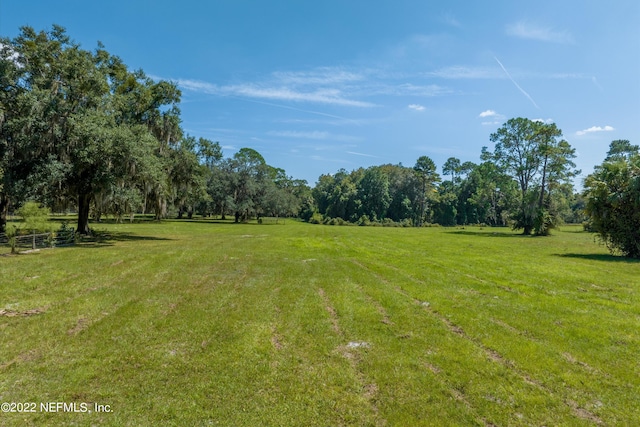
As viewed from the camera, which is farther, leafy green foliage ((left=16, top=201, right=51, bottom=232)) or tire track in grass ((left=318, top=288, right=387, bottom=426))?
leafy green foliage ((left=16, top=201, right=51, bottom=232))

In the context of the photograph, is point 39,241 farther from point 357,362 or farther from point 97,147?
point 357,362

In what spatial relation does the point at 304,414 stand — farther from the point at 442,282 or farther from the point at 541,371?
the point at 442,282

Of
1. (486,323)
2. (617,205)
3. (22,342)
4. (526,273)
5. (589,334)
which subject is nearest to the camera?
(22,342)

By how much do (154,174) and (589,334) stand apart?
18.6 m

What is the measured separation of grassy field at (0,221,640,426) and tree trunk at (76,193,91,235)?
30.9 ft

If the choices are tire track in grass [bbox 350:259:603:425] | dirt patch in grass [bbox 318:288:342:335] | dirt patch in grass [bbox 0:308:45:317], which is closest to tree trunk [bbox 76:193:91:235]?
dirt patch in grass [bbox 0:308:45:317]

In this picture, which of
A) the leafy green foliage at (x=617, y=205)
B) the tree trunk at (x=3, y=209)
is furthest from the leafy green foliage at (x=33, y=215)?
the leafy green foliage at (x=617, y=205)

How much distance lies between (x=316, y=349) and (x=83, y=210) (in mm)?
20398

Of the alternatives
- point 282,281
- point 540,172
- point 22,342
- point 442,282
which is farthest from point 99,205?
point 540,172

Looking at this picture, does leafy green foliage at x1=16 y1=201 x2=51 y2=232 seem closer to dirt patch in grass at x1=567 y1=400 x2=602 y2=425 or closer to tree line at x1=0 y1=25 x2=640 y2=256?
tree line at x1=0 y1=25 x2=640 y2=256

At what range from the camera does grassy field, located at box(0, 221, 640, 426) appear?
3.73m

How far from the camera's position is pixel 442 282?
10.2 meters

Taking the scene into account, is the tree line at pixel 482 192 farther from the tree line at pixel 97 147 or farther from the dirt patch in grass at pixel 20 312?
the dirt patch in grass at pixel 20 312

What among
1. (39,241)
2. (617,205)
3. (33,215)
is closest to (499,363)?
(33,215)
